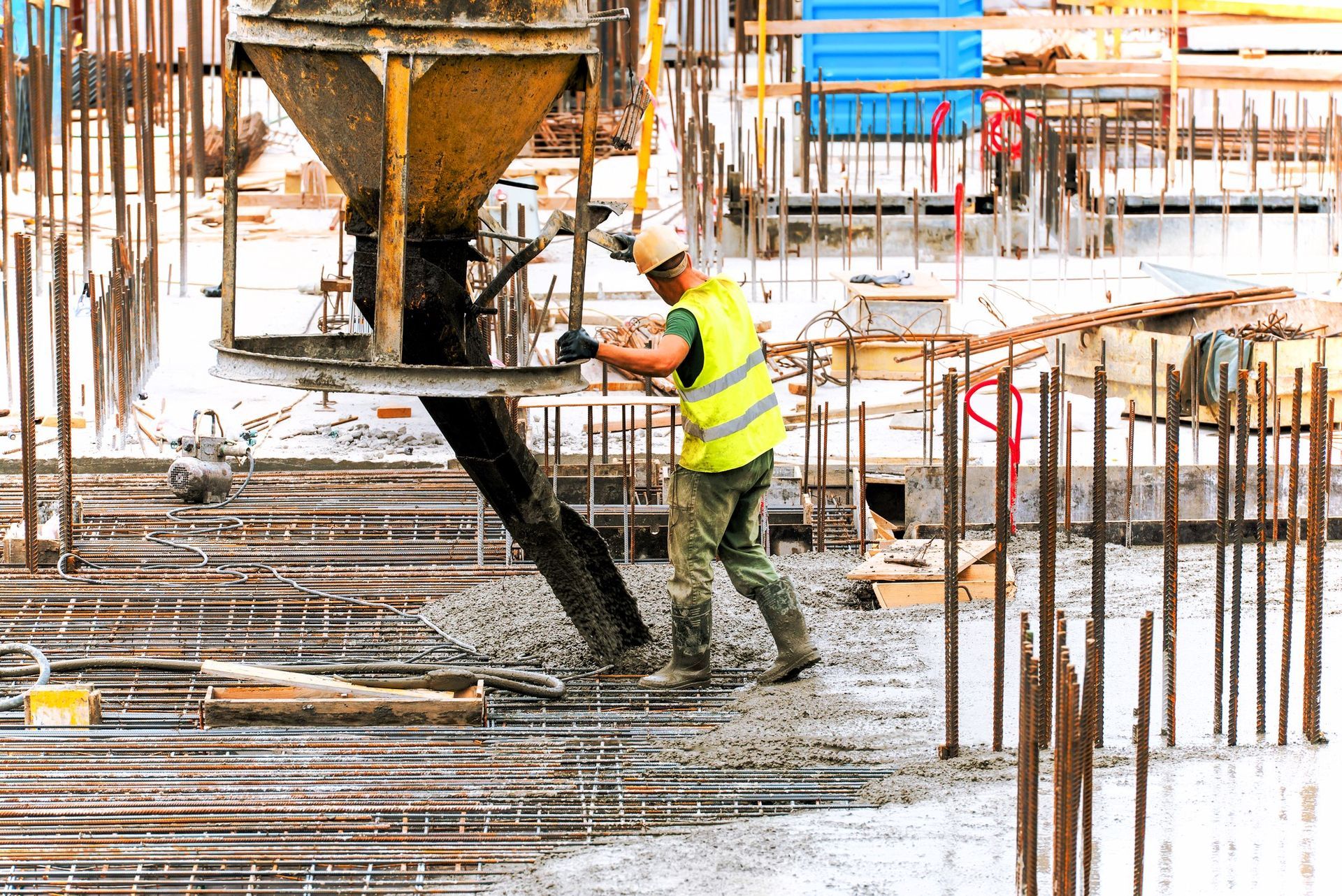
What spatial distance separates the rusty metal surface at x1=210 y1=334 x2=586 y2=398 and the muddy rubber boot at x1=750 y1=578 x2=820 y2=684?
3.72 ft

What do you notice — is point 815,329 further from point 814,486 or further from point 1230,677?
point 1230,677

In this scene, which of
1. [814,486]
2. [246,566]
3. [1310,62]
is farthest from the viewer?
[1310,62]

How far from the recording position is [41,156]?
1232 centimetres

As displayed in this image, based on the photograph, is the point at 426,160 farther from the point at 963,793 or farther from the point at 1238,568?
the point at 1238,568

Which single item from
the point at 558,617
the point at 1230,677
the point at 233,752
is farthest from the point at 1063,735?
the point at 558,617

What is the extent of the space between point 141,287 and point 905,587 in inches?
226

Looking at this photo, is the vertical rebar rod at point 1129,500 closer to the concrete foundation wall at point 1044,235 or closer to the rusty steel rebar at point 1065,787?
the rusty steel rebar at point 1065,787

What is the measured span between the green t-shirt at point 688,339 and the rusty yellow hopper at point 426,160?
33 cm

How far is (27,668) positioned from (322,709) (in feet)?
3.88

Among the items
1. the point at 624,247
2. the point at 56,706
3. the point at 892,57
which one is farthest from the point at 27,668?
the point at 892,57

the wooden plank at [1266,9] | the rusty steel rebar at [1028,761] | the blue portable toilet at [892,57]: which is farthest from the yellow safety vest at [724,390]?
the blue portable toilet at [892,57]

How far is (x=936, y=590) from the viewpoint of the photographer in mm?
7641

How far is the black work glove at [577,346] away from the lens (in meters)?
5.58

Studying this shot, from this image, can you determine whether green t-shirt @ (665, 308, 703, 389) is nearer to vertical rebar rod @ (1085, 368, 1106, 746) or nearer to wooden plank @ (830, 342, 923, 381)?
vertical rebar rod @ (1085, 368, 1106, 746)
